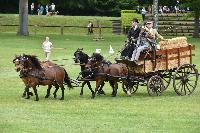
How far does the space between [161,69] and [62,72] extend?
147 inches

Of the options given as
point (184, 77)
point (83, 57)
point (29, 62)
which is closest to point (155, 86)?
point (184, 77)

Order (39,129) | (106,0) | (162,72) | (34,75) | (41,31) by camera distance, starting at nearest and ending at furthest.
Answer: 1. (39,129)
2. (34,75)
3. (162,72)
4. (41,31)
5. (106,0)

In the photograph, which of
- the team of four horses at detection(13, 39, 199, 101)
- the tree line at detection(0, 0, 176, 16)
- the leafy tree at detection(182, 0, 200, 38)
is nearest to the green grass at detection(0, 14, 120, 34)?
the tree line at detection(0, 0, 176, 16)

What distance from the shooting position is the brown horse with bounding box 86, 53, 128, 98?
21.6 meters

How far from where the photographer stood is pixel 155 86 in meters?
22.4

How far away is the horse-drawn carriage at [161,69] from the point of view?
22344mm

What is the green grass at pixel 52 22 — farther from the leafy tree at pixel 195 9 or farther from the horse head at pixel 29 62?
the horse head at pixel 29 62

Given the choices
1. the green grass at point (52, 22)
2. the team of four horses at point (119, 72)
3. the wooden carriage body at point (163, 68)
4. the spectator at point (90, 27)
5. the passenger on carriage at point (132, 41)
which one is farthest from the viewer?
the green grass at point (52, 22)

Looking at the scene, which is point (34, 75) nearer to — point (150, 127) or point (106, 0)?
point (150, 127)

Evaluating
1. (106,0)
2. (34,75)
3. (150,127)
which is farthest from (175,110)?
(106,0)

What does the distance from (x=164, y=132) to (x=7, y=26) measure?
53394 mm

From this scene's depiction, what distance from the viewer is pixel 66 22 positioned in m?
69.5

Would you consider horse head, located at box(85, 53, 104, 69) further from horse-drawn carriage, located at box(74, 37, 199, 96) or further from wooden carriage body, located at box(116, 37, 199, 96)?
wooden carriage body, located at box(116, 37, 199, 96)

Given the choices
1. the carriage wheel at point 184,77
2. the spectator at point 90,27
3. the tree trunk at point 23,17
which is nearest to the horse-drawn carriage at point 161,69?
the carriage wheel at point 184,77
